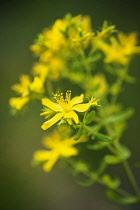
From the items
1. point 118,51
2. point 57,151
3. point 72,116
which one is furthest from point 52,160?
point 118,51

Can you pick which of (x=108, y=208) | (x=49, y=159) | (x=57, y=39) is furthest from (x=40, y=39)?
(x=108, y=208)

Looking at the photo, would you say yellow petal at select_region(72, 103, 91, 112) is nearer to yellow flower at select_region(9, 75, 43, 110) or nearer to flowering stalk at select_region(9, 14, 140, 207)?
flowering stalk at select_region(9, 14, 140, 207)

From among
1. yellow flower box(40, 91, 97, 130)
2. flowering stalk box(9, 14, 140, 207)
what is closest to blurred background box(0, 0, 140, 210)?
flowering stalk box(9, 14, 140, 207)

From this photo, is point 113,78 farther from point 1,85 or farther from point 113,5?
point 1,85

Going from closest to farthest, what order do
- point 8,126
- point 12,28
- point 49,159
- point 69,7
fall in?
point 49,159
point 8,126
point 69,7
point 12,28

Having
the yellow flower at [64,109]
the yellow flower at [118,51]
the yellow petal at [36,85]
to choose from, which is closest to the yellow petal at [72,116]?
the yellow flower at [64,109]

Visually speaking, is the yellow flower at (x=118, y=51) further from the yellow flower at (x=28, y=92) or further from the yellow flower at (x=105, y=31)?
the yellow flower at (x=28, y=92)

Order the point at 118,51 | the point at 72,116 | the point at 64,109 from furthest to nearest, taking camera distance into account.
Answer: the point at 118,51 → the point at 64,109 → the point at 72,116

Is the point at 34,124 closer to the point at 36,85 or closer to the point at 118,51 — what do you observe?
the point at 118,51
